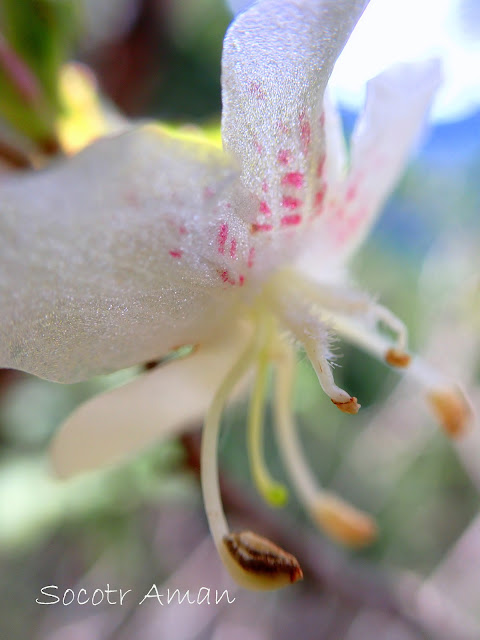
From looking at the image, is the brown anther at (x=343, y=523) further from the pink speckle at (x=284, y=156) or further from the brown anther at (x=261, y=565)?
the pink speckle at (x=284, y=156)

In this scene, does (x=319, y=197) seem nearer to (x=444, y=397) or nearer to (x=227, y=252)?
(x=227, y=252)

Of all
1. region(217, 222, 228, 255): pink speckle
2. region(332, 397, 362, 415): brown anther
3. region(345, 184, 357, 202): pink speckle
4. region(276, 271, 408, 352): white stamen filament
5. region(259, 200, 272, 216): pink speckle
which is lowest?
region(332, 397, 362, 415): brown anther

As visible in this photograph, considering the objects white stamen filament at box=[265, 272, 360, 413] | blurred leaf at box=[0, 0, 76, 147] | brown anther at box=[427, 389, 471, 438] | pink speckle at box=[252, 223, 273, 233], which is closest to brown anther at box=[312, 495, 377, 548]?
brown anther at box=[427, 389, 471, 438]

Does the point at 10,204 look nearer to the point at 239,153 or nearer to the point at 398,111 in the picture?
the point at 239,153

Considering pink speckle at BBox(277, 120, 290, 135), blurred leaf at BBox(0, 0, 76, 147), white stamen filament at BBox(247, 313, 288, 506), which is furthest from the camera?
blurred leaf at BBox(0, 0, 76, 147)

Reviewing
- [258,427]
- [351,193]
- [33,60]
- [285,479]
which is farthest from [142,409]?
[285,479]

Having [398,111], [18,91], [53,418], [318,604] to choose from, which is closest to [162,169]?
[398,111]

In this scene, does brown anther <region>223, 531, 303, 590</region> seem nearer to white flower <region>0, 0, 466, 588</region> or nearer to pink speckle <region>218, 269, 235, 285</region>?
white flower <region>0, 0, 466, 588</region>
